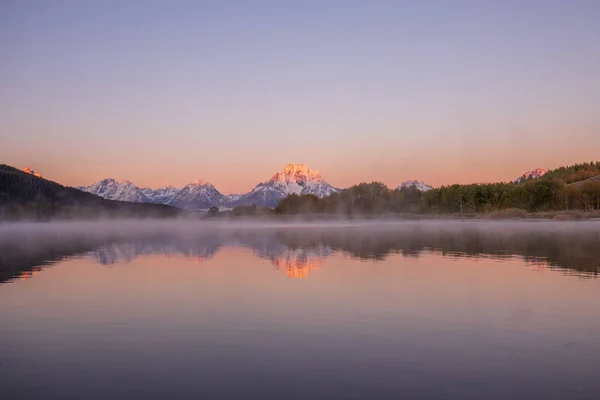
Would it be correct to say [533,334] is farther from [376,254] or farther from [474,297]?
[376,254]

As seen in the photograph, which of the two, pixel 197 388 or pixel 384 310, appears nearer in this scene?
pixel 197 388

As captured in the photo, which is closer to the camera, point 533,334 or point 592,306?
point 533,334

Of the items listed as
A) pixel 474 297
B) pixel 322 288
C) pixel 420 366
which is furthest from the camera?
pixel 322 288

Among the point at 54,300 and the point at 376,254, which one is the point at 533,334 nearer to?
the point at 54,300

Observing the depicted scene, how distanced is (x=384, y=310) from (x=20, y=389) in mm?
13976

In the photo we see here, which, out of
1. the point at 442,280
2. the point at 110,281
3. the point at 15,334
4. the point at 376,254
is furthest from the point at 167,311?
the point at 376,254

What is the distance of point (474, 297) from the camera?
84.0ft

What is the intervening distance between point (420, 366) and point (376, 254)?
3439 centimetres

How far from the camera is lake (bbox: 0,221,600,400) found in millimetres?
13273

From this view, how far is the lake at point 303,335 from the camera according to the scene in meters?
13.3

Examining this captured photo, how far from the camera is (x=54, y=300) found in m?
25.7

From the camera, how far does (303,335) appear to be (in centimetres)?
1830

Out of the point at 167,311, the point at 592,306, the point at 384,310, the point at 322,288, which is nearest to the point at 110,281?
the point at 167,311

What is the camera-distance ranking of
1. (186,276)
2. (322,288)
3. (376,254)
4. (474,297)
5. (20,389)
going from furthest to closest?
(376,254)
(186,276)
(322,288)
(474,297)
(20,389)
